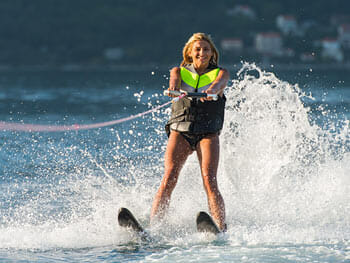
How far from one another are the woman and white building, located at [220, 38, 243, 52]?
9398 centimetres

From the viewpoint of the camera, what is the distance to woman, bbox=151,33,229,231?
234 inches

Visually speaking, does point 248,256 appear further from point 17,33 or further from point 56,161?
point 17,33

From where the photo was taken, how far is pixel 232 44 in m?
100

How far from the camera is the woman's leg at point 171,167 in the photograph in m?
6.03

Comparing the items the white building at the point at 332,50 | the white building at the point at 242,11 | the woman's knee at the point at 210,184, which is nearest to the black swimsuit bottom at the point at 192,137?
the woman's knee at the point at 210,184

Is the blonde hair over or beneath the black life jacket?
over

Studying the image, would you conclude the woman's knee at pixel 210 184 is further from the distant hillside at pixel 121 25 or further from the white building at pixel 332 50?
the white building at pixel 332 50

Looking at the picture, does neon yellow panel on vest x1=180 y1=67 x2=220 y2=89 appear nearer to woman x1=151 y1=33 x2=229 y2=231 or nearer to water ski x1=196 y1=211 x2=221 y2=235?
woman x1=151 y1=33 x2=229 y2=231

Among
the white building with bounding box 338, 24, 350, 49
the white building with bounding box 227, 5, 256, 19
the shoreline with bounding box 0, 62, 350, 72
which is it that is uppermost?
the white building with bounding box 227, 5, 256, 19

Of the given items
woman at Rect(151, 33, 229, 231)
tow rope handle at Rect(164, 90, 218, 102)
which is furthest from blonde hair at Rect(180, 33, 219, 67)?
tow rope handle at Rect(164, 90, 218, 102)

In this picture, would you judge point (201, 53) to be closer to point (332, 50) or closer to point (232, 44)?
point (232, 44)

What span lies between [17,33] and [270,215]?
328 ft

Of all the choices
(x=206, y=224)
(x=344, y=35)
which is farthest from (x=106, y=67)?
(x=206, y=224)

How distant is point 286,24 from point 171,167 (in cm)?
10781
